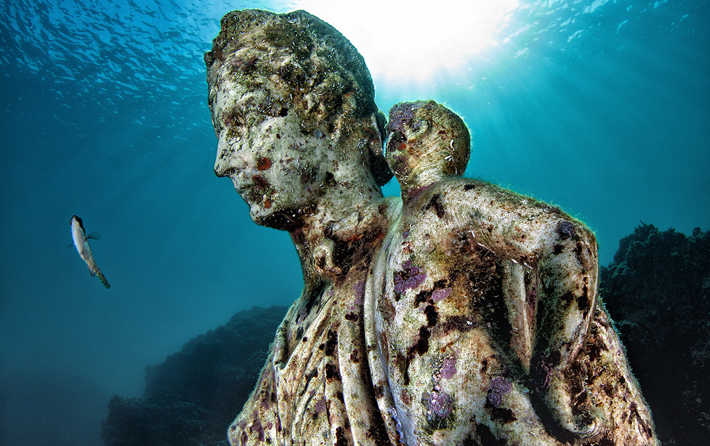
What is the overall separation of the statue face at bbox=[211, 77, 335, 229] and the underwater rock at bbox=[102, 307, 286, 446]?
31.7 ft

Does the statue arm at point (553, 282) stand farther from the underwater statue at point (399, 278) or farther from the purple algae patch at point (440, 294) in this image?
the purple algae patch at point (440, 294)

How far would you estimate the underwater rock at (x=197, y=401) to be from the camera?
370 inches

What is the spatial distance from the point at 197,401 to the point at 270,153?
12593 mm

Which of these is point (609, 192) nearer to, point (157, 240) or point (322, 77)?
point (322, 77)

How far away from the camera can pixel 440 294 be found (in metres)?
1.29

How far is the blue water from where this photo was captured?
22062 millimetres

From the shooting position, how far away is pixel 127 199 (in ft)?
188

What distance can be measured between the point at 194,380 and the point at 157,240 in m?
83.9

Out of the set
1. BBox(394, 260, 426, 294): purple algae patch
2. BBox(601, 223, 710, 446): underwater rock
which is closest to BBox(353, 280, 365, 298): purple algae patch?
BBox(394, 260, 426, 294): purple algae patch

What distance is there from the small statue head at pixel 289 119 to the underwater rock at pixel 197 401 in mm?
9730

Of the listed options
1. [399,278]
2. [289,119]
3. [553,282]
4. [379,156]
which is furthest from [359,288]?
[289,119]

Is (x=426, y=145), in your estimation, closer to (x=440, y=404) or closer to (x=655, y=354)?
(x=440, y=404)

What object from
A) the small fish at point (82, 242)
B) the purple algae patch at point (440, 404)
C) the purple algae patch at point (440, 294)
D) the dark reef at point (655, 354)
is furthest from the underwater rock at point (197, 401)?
the purple algae patch at point (440, 294)

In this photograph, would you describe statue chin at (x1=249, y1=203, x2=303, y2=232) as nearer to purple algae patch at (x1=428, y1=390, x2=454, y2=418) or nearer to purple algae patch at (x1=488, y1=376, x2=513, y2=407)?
purple algae patch at (x1=428, y1=390, x2=454, y2=418)
